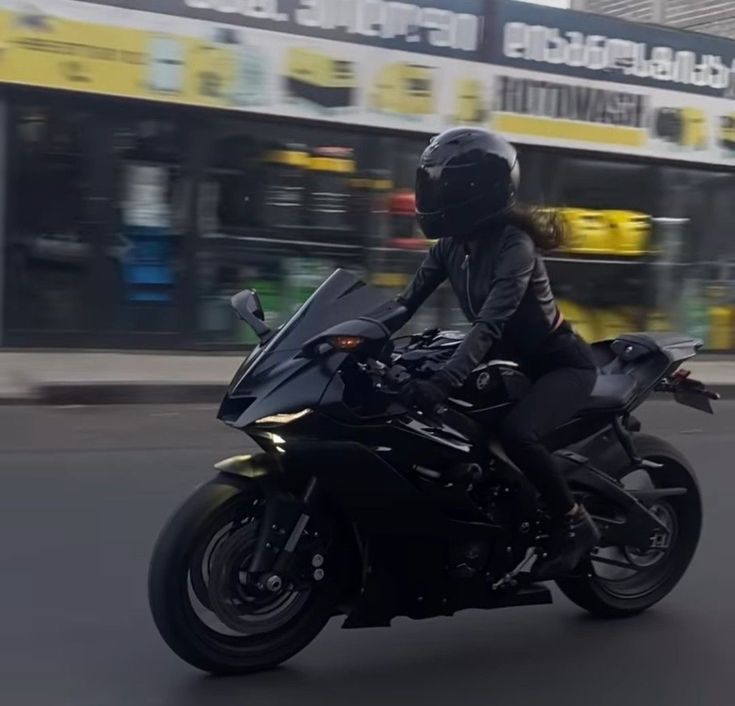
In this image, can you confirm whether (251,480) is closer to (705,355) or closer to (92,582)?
(92,582)

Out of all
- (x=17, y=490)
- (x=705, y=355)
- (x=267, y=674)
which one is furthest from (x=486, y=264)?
(x=705, y=355)

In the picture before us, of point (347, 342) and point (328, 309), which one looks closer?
point (347, 342)

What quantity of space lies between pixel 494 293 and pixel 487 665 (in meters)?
1.36

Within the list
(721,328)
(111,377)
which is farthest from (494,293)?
(721,328)

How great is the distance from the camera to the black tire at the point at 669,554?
15.9 feet

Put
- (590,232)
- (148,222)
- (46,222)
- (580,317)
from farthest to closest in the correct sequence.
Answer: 1. (580,317)
2. (590,232)
3. (148,222)
4. (46,222)

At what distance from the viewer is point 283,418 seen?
12.4ft

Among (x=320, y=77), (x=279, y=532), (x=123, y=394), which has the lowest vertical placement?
(x=123, y=394)

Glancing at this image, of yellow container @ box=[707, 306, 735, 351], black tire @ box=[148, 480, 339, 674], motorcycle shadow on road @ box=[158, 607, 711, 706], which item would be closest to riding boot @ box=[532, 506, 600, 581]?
motorcycle shadow on road @ box=[158, 607, 711, 706]

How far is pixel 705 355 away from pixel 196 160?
7138mm

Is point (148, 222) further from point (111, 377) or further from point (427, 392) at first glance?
point (427, 392)

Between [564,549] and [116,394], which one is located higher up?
[564,549]

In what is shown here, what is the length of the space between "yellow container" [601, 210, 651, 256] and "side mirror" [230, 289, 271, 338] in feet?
36.2

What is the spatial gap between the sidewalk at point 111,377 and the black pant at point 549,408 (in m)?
6.70
